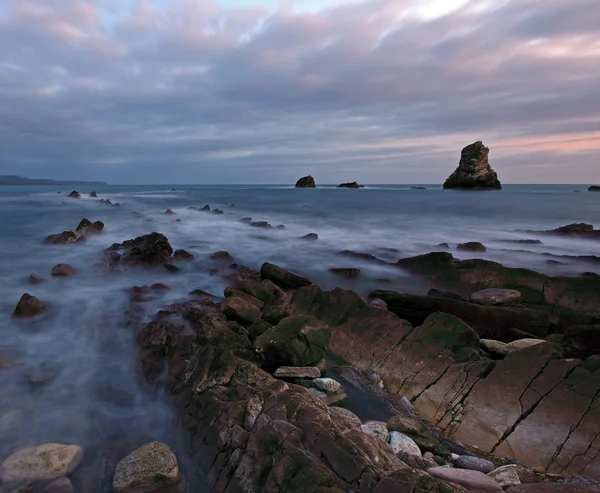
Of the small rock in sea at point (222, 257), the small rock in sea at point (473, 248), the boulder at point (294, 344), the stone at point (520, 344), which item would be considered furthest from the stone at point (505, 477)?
the small rock in sea at point (473, 248)

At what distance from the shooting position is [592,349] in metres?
6.59

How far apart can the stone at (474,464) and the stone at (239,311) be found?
473 centimetres

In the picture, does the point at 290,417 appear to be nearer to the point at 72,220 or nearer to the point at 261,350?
the point at 261,350

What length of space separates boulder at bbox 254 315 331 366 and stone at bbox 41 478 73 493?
10.4 ft

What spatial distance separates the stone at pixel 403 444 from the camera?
14.2ft

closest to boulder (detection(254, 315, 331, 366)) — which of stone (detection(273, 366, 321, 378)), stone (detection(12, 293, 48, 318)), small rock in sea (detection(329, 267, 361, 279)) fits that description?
stone (detection(273, 366, 321, 378))

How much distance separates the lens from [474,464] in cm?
433

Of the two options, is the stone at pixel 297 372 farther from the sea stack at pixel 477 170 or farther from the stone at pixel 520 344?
the sea stack at pixel 477 170

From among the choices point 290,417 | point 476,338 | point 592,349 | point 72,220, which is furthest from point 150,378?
point 72,220

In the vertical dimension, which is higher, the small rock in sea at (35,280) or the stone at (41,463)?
the small rock in sea at (35,280)

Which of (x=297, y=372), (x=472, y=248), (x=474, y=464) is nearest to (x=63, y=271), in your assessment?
(x=297, y=372)

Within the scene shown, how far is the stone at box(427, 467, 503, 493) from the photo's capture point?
351cm

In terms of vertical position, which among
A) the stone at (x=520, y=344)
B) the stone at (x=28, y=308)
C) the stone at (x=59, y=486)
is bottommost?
the stone at (x=59, y=486)

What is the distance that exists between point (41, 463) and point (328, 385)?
3.74 metres
